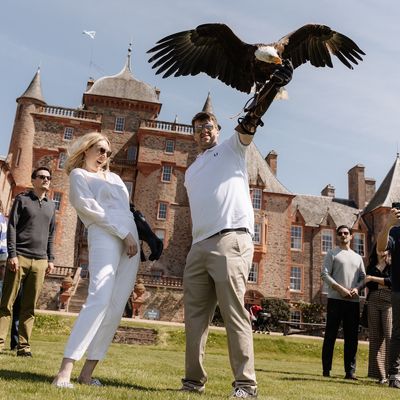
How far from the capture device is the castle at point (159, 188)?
110 ft

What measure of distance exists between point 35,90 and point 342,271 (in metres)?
33.3

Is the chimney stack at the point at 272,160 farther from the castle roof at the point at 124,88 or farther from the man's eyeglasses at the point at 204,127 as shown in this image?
the man's eyeglasses at the point at 204,127

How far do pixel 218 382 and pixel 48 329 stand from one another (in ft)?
37.7

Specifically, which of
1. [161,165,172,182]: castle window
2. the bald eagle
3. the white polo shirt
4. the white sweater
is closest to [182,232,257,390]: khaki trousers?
the white polo shirt

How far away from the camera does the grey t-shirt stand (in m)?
7.62

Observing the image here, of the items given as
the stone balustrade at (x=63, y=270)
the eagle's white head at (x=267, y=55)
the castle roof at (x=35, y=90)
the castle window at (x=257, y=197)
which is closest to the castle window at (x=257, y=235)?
the castle window at (x=257, y=197)

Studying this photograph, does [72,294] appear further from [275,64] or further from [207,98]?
[275,64]

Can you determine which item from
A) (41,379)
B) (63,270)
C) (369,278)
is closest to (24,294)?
(41,379)

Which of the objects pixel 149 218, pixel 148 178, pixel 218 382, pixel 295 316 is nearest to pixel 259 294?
pixel 295 316

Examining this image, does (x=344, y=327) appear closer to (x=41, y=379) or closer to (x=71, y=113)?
(x=41, y=379)

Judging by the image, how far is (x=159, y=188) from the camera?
34.8 metres

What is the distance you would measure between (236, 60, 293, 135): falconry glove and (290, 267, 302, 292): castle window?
34.3 metres

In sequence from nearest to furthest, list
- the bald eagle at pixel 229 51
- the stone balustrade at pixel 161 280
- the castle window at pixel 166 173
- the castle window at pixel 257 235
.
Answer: the bald eagle at pixel 229 51 → the stone balustrade at pixel 161 280 → the castle window at pixel 257 235 → the castle window at pixel 166 173

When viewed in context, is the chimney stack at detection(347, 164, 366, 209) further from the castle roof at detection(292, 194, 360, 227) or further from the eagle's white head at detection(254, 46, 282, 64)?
the eagle's white head at detection(254, 46, 282, 64)
